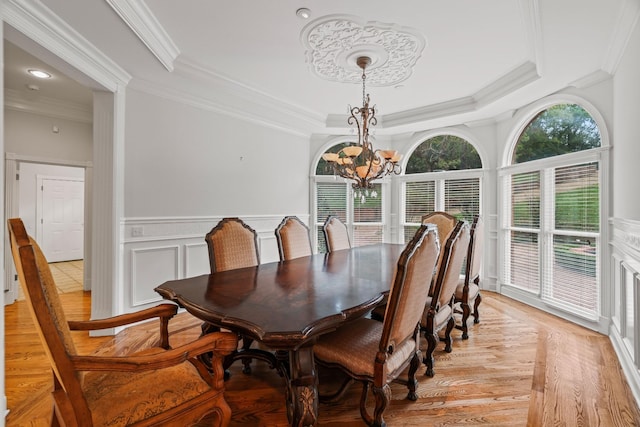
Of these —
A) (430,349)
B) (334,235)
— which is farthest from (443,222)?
(430,349)

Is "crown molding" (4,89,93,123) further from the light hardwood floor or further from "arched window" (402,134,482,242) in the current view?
"arched window" (402,134,482,242)

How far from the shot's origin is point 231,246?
98.5 inches

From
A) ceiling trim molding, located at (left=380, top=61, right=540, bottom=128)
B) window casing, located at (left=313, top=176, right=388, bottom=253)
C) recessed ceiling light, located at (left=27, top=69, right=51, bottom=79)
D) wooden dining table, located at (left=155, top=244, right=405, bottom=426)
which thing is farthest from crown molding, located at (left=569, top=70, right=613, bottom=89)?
recessed ceiling light, located at (left=27, top=69, right=51, bottom=79)

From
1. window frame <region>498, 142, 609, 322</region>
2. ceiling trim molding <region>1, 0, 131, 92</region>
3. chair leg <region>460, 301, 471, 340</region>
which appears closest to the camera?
ceiling trim molding <region>1, 0, 131, 92</region>

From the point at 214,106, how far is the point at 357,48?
202 cm

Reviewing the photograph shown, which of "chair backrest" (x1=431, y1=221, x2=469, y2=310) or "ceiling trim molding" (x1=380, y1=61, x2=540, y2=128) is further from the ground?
"ceiling trim molding" (x1=380, y1=61, x2=540, y2=128)

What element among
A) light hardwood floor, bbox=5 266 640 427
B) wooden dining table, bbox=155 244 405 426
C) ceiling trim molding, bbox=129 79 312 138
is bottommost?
light hardwood floor, bbox=5 266 640 427

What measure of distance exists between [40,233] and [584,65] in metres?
9.48

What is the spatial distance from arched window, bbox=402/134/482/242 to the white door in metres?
7.55

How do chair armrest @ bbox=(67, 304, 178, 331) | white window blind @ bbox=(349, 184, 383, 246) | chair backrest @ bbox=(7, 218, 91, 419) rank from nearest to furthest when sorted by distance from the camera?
1. chair backrest @ bbox=(7, 218, 91, 419)
2. chair armrest @ bbox=(67, 304, 178, 331)
3. white window blind @ bbox=(349, 184, 383, 246)

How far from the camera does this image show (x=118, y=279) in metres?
2.95

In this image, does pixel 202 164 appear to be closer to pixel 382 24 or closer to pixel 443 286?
A: pixel 382 24

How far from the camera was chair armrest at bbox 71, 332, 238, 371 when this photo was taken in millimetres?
1042

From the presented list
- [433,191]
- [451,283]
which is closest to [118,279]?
[451,283]
